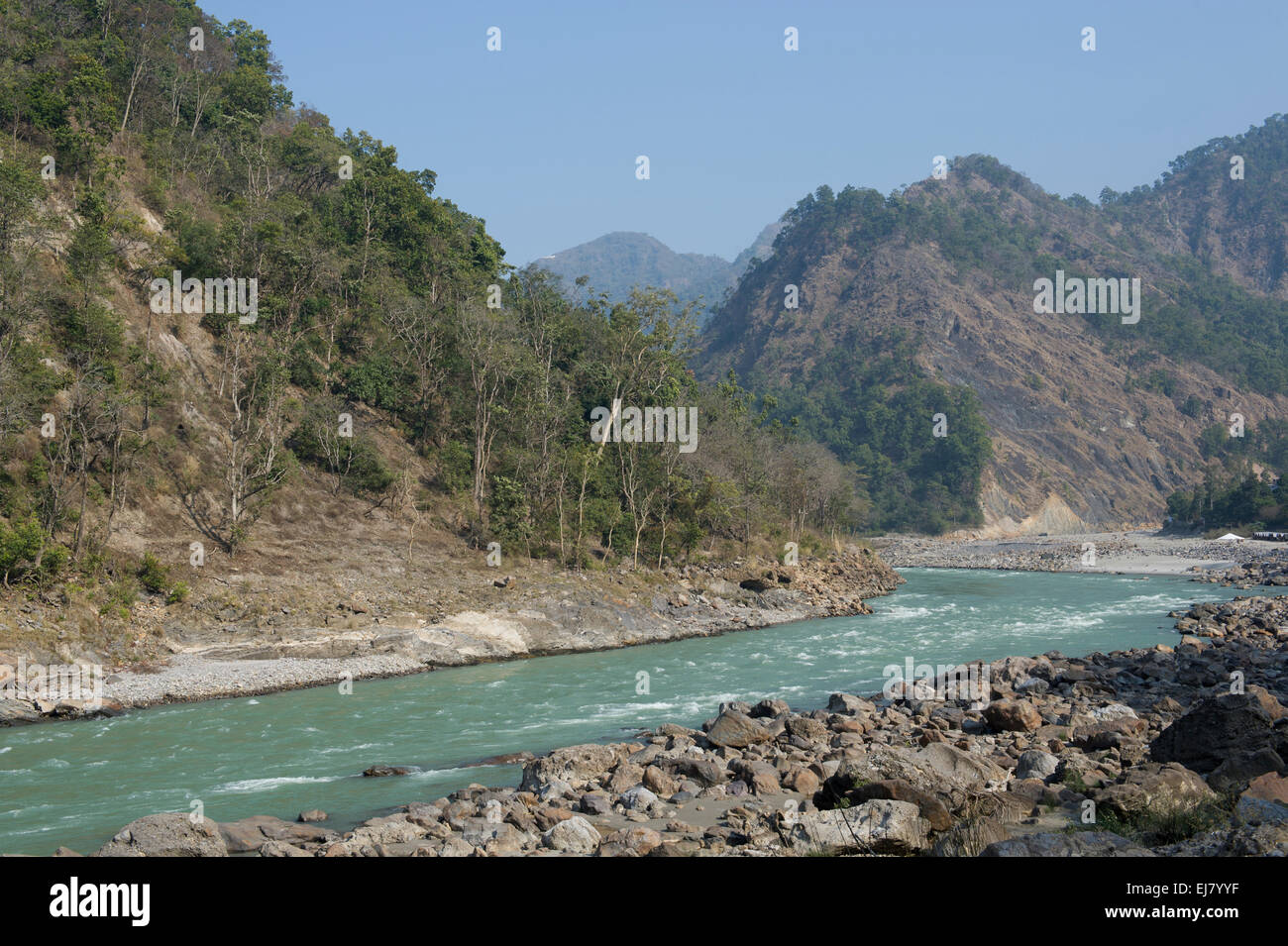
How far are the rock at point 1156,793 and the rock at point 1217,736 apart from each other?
1.76 m

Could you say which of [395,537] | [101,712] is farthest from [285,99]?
[101,712]

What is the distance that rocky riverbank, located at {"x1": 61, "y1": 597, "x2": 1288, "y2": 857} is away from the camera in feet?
30.3

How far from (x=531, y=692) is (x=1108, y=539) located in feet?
254

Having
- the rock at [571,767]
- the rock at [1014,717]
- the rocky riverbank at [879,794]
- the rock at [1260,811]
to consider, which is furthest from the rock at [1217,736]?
the rock at [571,767]

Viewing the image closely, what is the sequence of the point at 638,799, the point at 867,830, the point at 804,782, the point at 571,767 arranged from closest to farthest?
the point at 867,830, the point at 638,799, the point at 804,782, the point at 571,767

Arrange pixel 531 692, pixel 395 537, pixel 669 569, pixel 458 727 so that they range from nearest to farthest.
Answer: pixel 458 727 < pixel 531 692 < pixel 395 537 < pixel 669 569

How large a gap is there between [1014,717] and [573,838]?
8869 mm

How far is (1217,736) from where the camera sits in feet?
39.7

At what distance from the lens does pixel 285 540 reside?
31.5 metres

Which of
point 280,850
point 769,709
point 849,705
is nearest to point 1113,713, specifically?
point 849,705

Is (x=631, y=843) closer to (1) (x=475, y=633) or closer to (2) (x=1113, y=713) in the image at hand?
(2) (x=1113, y=713)

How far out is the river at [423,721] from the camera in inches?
571

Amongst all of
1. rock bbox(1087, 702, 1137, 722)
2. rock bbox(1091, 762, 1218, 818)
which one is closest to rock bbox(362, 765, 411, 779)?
rock bbox(1091, 762, 1218, 818)
